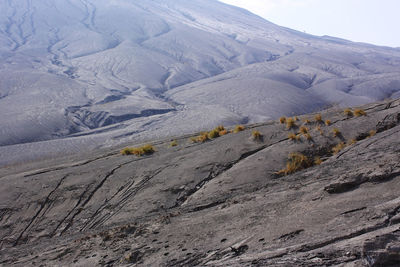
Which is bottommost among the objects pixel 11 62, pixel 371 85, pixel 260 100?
pixel 11 62

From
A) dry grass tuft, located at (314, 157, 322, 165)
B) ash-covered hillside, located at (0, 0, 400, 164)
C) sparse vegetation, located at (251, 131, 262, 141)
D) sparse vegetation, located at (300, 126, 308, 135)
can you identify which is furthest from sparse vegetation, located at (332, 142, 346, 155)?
ash-covered hillside, located at (0, 0, 400, 164)

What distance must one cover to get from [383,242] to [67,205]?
9.04 m

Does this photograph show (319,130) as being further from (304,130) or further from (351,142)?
(351,142)

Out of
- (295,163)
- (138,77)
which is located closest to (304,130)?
(295,163)

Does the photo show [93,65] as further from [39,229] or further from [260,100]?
[39,229]

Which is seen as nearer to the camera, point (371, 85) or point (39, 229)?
point (39, 229)

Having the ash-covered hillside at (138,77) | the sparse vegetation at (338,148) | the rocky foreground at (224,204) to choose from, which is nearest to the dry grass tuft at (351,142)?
the rocky foreground at (224,204)

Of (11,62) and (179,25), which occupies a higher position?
(179,25)

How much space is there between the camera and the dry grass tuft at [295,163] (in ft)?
33.4

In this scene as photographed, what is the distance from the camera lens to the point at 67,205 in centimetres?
1060

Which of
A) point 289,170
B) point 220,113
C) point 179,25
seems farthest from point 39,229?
point 179,25

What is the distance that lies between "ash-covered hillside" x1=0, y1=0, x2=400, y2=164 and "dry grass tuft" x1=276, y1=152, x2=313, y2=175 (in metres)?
18.6

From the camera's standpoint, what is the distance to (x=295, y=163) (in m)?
10.4

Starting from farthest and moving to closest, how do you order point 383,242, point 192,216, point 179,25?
point 179,25
point 192,216
point 383,242
